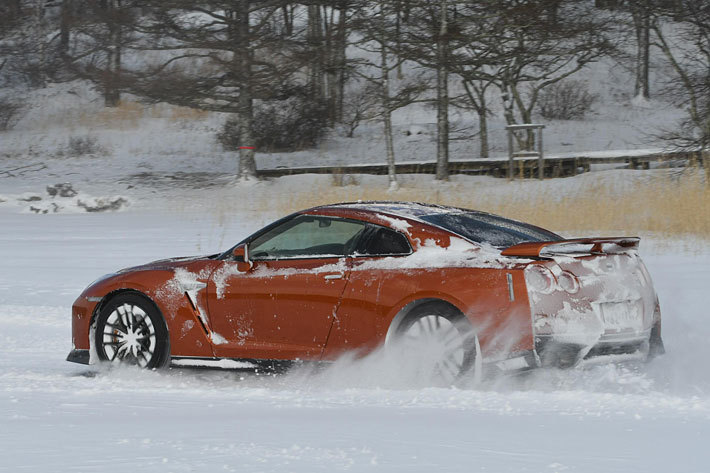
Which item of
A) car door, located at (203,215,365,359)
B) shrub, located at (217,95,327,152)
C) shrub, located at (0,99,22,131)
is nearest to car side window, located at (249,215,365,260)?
car door, located at (203,215,365,359)

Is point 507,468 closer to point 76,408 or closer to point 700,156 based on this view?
point 76,408

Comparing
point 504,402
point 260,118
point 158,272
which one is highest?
point 260,118

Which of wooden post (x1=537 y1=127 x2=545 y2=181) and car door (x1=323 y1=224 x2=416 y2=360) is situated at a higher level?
wooden post (x1=537 y1=127 x2=545 y2=181)

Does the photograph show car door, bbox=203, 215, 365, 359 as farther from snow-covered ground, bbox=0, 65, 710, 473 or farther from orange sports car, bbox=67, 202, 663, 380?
snow-covered ground, bbox=0, 65, 710, 473

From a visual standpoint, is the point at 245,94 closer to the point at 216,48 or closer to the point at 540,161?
the point at 216,48

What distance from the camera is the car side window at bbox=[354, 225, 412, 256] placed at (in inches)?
→ 281

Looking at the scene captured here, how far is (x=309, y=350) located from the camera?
729 cm

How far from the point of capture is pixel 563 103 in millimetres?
48281

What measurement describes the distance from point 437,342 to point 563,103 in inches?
1685

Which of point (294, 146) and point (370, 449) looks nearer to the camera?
point (370, 449)

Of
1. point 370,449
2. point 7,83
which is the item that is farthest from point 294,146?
point 370,449

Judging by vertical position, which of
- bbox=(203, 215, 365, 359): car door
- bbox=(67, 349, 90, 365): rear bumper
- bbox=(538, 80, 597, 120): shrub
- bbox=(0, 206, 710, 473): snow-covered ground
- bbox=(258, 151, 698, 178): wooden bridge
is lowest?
bbox=(0, 206, 710, 473): snow-covered ground

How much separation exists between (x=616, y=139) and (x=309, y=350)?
128 ft

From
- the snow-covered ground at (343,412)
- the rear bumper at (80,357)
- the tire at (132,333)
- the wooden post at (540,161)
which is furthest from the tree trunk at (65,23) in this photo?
the tire at (132,333)
